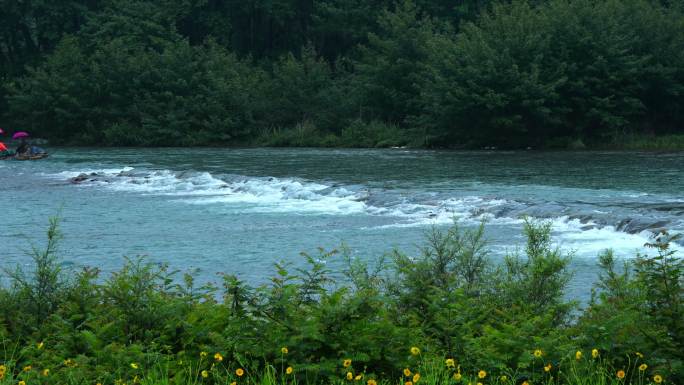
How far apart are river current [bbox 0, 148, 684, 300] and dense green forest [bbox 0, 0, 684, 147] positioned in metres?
6.31

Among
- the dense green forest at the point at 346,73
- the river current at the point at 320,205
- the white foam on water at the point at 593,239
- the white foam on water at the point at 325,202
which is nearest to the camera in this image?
the white foam on water at the point at 593,239

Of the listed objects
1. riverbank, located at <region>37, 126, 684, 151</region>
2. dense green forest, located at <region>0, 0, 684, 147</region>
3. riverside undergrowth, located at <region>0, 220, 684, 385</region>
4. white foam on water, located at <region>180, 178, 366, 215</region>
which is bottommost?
white foam on water, located at <region>180, 178, 366, 215</region>

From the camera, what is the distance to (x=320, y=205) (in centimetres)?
2430

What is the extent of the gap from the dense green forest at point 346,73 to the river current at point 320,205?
6313mm

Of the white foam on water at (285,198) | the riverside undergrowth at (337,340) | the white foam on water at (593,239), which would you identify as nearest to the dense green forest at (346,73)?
the white foam on water at (285,198)

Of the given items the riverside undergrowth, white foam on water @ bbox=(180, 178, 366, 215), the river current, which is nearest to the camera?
the riverside undergrowth

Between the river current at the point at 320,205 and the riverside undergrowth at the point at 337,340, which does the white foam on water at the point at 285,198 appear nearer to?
the river current at the point at 320,205

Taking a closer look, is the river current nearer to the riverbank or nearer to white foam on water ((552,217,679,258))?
white foam on water ((552,217,679,258))

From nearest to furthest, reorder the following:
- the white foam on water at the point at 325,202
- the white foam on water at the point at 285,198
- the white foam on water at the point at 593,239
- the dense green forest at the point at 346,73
A: the white foam on water at the point at 593,239, the white foam on water at the point at 325,202, the white foam on water at the point at 285,198, the dense green forest at the point at 346,73

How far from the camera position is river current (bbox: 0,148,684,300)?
55.5ft

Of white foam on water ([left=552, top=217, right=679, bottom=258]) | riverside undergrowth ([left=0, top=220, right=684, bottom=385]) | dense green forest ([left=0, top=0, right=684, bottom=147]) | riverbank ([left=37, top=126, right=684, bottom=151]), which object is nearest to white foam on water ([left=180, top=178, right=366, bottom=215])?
white foam on water ([left=552, top=217, right=679, bottom=258])

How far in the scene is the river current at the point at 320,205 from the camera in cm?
1692

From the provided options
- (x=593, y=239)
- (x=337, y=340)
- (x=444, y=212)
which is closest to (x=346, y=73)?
(x=444, y=212)

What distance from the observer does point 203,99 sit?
56344mm
